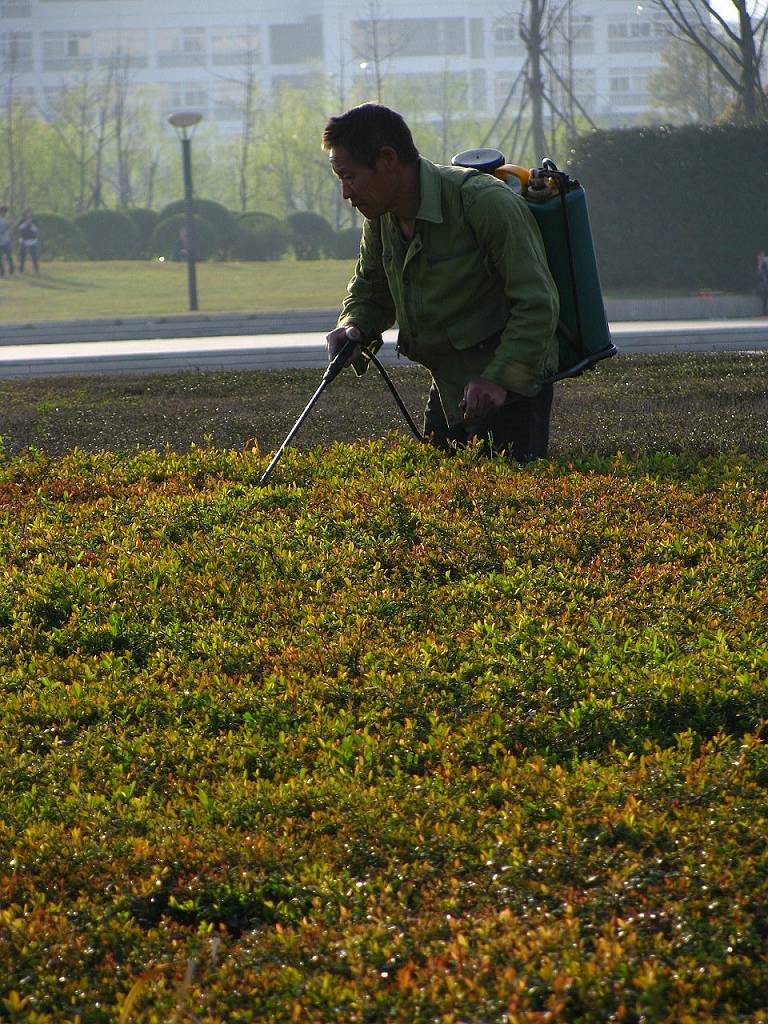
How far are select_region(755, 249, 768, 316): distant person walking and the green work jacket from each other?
59.9 feet

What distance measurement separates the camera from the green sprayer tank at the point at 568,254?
15.5 ft

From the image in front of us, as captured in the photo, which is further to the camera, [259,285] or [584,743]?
[259,285]

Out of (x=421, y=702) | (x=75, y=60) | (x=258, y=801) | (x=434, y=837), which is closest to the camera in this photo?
(x=434, y=837)

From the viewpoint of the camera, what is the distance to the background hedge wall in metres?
23.0

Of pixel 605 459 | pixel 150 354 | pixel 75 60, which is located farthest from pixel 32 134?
pixel 75 60

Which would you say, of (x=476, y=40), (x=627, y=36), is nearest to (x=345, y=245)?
(x=476, y=40)

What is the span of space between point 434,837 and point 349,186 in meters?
2.52

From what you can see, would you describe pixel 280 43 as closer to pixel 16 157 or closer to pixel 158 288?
pixel 16 157

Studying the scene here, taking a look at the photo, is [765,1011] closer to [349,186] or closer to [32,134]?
[349,186]

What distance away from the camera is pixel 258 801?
105 inches

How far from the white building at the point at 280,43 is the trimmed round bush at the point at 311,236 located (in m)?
74.8

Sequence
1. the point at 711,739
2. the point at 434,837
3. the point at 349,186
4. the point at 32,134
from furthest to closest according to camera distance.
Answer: the point at 32,134, the point at 349,186, the point at 711,739, the point at 434,837

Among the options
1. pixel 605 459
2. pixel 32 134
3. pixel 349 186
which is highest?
pixel 32 134

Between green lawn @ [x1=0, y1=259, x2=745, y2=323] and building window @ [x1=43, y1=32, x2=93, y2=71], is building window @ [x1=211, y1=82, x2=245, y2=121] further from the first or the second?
green lawn @ [x1=0, y1=259, x2=745, y2=323]
